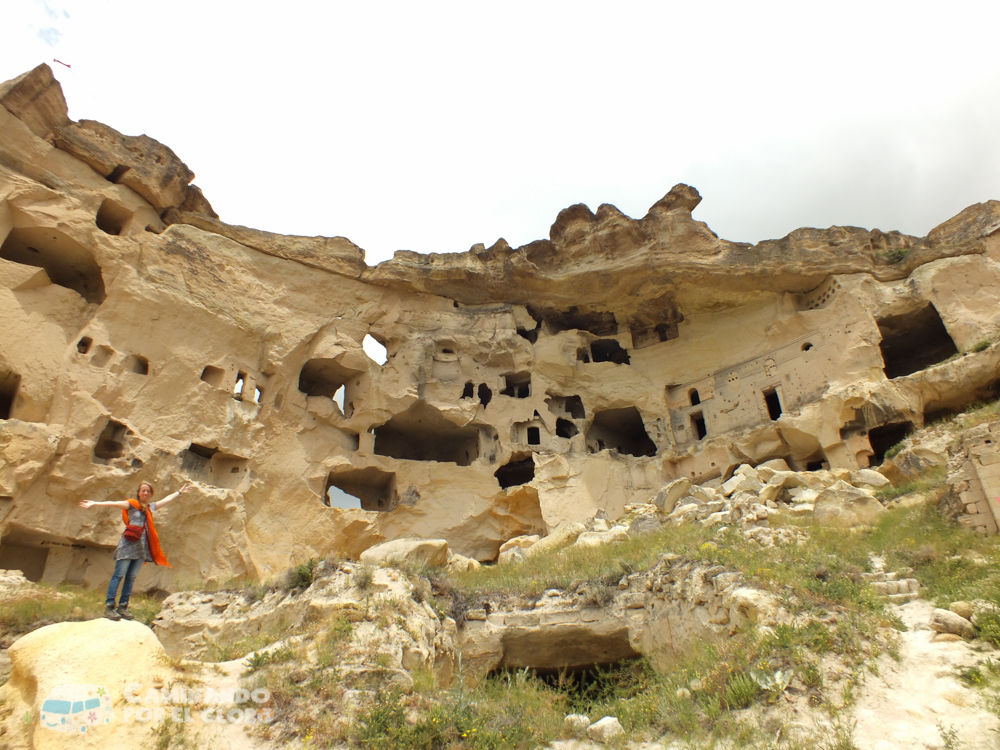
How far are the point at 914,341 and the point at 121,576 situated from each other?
22303 millimetres

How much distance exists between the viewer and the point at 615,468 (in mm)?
19797

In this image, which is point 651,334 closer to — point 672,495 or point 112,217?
point 672,495

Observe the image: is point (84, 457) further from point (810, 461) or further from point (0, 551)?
point (810, 461)

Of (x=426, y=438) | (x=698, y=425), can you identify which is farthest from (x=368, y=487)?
(x=698, y=425)

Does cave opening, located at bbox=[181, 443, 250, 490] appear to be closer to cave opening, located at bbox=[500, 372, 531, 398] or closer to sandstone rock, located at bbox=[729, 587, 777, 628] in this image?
cave opening, located at bbox=[500, 372, 531, 398]

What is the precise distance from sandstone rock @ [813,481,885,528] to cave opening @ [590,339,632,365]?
1272cm

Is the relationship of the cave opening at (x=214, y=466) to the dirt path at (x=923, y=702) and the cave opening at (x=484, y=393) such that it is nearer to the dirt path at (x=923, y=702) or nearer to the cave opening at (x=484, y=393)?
the cave opening at (x=484, y=393)

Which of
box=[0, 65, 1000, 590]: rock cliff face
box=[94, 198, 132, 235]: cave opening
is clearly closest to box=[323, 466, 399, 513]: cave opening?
box=[0, 65, 1000, 590]: rock cliff face

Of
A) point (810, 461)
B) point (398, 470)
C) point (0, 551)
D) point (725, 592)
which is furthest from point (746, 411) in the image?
point (0, 551)

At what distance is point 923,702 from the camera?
5035mm

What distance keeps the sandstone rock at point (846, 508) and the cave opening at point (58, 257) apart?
16.8 meters

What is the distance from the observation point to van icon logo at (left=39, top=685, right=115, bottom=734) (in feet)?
14.7

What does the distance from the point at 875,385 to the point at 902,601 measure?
12095mm

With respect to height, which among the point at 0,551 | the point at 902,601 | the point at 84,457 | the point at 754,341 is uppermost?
the point at 754,341
